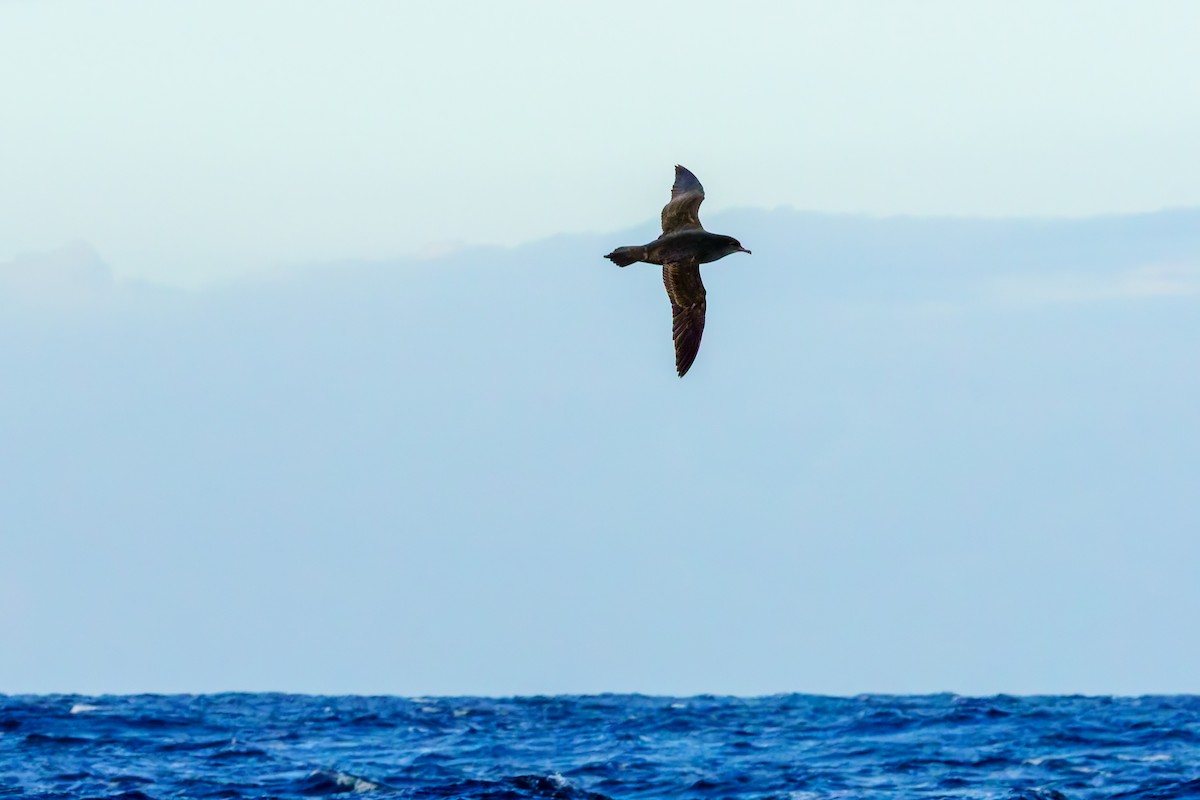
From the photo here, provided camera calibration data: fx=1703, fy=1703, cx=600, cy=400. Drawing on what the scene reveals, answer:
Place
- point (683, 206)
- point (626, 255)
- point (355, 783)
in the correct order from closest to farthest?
1. point (626, 255)
2. point (683, 206)
3. point (355, 783)

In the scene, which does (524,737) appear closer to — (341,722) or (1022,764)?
(341,722)

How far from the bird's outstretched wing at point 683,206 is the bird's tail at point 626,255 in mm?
625

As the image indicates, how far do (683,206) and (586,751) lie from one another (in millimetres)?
14875

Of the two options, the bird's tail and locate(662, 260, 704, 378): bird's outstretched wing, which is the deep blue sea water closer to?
locate(662, 260, 704, 378): bird's outstretched wing

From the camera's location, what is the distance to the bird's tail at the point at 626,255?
49.6ft

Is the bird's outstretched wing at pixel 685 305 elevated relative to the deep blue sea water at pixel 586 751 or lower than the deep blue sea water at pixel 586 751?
elevated

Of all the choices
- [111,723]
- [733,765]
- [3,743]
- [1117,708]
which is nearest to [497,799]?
[733,765]

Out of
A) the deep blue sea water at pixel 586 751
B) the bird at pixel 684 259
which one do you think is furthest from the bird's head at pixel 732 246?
the deep blue sea water at pixel 586 751

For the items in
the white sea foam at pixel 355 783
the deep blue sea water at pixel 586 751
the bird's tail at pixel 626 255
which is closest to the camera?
the bird's tail at pixel 626 255

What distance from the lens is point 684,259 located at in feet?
52.4

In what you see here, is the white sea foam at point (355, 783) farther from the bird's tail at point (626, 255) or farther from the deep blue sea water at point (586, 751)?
the bird's tail at point (626, 255)

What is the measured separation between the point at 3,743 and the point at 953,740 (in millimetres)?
16658

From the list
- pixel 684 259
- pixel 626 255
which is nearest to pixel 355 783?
pixel 684 259

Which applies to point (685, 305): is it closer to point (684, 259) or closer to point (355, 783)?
point (684, 259)
